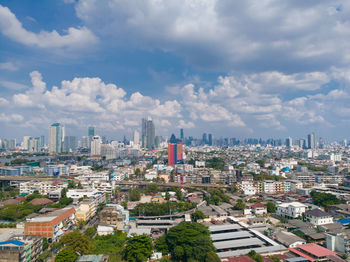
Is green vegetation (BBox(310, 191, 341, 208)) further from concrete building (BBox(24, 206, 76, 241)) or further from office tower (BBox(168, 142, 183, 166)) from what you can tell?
office tower (BBox(168, 142, 183, 166))

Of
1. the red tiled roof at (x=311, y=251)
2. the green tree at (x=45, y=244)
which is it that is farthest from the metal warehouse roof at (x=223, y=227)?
the green tree at (x=45, y=244)

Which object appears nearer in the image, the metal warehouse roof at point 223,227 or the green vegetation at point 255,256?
the green vegetation at point 255,256

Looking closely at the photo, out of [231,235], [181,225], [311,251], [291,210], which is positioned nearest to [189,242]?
[181,225]

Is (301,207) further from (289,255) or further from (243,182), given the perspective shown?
(243,182)

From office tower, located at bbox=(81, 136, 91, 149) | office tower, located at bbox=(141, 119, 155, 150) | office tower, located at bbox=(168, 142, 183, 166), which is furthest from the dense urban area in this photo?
office tower, located at bbox=(81, 136, 91, 149)

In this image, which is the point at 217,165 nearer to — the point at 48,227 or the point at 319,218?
the point at 319,218

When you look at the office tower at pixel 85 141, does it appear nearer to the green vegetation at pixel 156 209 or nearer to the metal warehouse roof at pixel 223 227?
the green vegetation at pixel 156 209
